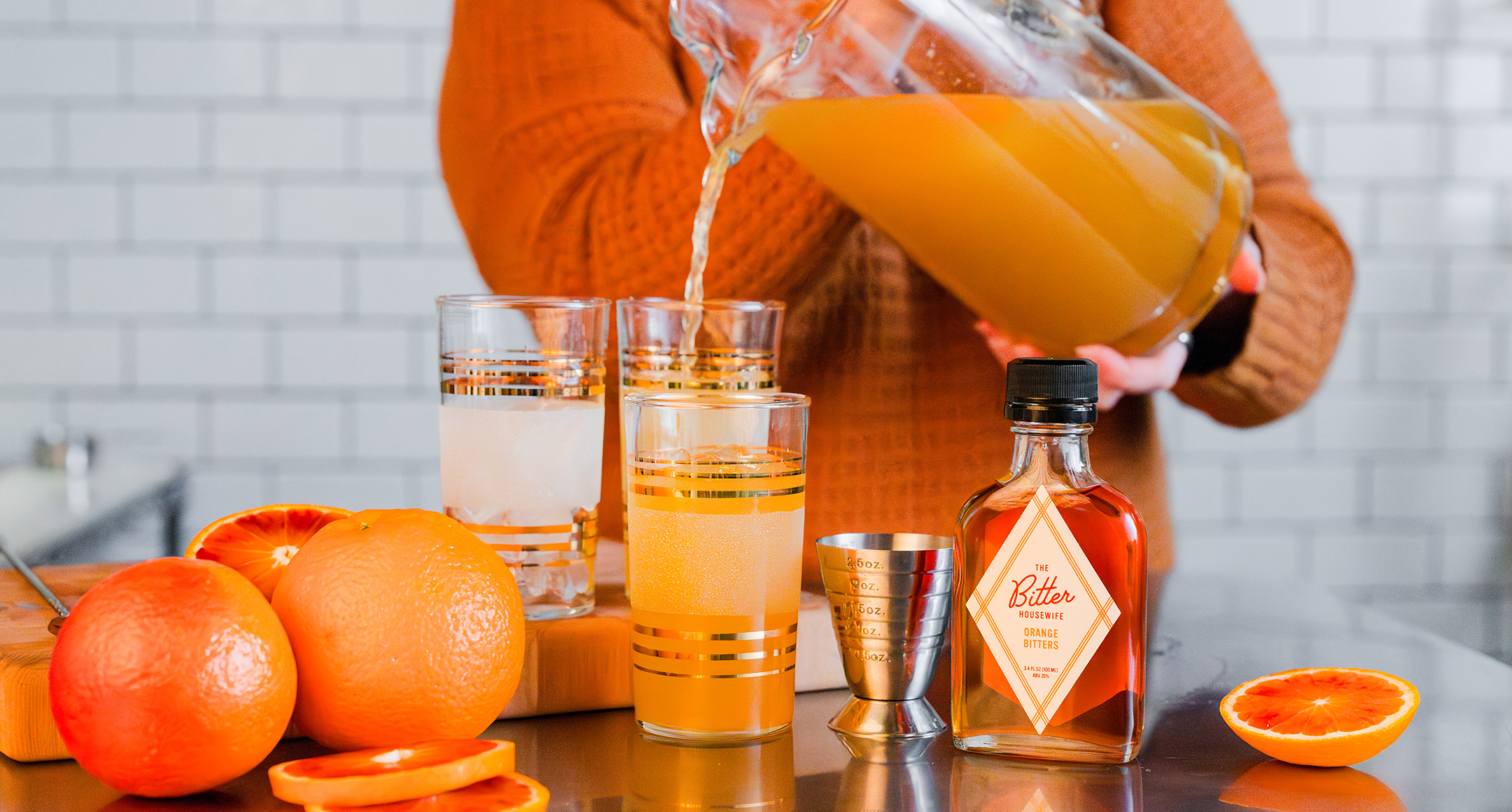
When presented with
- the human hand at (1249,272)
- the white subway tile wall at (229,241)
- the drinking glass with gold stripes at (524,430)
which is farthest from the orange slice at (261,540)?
the white subway tile wall at (229,241)

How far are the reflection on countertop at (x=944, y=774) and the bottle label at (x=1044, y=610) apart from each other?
4 cm

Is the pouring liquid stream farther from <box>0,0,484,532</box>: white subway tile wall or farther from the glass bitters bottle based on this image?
<box>0,0,484,532</box>: white subway tile wall

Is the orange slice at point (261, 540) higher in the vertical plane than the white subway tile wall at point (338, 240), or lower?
lower

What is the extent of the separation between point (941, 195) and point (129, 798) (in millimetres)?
507

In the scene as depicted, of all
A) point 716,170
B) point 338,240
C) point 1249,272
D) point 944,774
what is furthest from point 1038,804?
point 338,240

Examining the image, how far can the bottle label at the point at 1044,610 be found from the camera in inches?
21.6

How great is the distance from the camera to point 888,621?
0.58 m

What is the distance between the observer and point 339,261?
189 centimetres

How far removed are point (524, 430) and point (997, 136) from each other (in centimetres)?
31

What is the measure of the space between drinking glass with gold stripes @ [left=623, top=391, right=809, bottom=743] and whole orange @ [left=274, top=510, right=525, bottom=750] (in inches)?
3.0

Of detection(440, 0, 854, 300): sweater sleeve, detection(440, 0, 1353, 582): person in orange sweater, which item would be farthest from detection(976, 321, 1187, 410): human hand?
detection(440, 0, 854, 300): sweater sleeve

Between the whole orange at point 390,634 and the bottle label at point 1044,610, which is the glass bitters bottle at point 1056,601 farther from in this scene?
the whole orange at point 390,634

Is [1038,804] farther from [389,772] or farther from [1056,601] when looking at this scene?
[389,772]

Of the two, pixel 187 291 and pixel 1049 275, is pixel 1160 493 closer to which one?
pixel 1049 275
